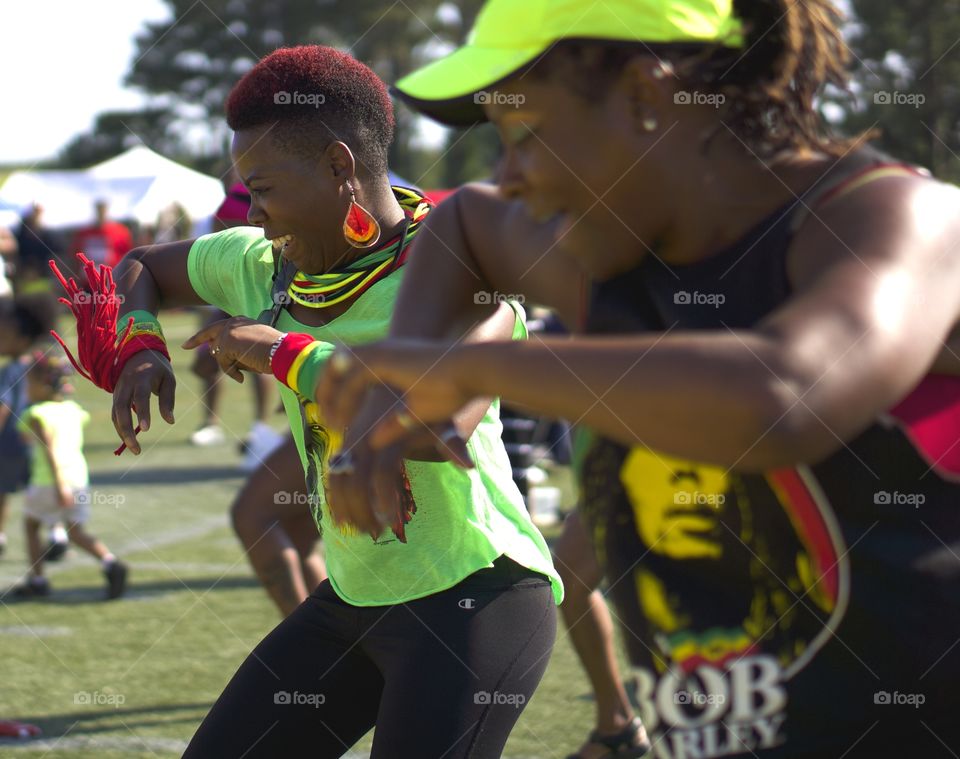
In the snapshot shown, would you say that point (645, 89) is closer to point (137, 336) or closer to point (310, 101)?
point (310, 101)

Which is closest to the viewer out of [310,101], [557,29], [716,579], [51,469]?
[557,29]

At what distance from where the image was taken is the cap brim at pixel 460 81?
1.46m

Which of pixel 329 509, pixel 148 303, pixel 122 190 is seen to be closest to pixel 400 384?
pixel 329 509

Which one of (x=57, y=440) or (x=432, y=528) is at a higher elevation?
(x=432, y=528)

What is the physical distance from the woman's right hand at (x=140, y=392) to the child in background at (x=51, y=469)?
448cm

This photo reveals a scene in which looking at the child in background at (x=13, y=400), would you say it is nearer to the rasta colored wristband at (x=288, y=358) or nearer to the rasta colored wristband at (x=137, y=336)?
the rasta colored wristband at (x=137, y=336)

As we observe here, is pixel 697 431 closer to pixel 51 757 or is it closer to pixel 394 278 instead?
pixel 394 278

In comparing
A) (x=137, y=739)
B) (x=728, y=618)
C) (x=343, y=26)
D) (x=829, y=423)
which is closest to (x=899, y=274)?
(x=829, y=423)

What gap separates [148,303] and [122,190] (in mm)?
24119

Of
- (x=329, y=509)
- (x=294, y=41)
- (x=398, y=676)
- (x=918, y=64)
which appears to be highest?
(x=329, y=509)

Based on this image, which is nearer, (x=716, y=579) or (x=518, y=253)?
(x=716, y=579)

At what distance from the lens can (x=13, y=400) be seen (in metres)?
7.80

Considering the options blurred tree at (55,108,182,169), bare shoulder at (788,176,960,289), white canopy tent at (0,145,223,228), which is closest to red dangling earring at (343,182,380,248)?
bare shoulder at (788,176,960,289)

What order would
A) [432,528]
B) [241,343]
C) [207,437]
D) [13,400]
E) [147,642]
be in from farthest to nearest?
[207,437], [13,400], [147,642], [432,528], [241,343]
